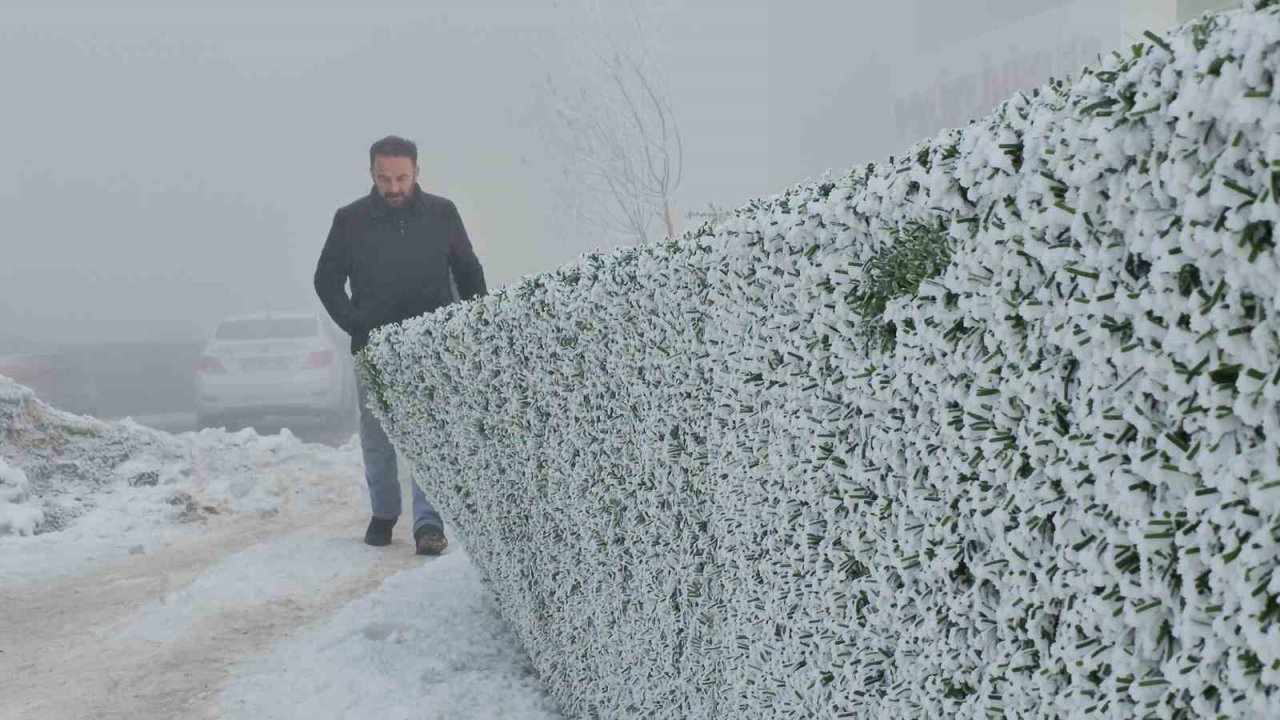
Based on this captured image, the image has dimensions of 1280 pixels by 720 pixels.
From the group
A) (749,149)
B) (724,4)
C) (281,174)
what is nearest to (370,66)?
(281,174)

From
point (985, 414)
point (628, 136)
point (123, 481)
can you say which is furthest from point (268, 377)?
point (985, 414)

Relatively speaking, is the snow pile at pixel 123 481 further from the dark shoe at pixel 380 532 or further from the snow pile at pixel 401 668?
the snow pile at pixel 401 668

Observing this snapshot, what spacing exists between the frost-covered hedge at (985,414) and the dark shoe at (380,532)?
4.42m

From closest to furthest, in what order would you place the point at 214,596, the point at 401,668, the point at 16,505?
the point at 401,668, the point at 214,596, the point at 16,505

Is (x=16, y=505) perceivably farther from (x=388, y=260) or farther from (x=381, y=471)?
(x=388, y=260)

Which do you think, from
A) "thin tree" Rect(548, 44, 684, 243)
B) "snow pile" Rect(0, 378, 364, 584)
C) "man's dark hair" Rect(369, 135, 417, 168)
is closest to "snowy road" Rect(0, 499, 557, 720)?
"snow pile" Rect(0, 378, 364, 584)

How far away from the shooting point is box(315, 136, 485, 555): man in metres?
6.45

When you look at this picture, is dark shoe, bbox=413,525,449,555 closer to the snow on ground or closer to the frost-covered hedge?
the snow on ground

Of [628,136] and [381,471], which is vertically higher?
[628,136]

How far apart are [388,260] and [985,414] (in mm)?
5463

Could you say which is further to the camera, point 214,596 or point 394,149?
point 394,149

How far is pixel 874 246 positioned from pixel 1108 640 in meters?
0.65

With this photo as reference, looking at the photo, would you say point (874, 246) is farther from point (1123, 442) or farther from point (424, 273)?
point (424, 273)

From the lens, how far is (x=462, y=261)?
668cm
